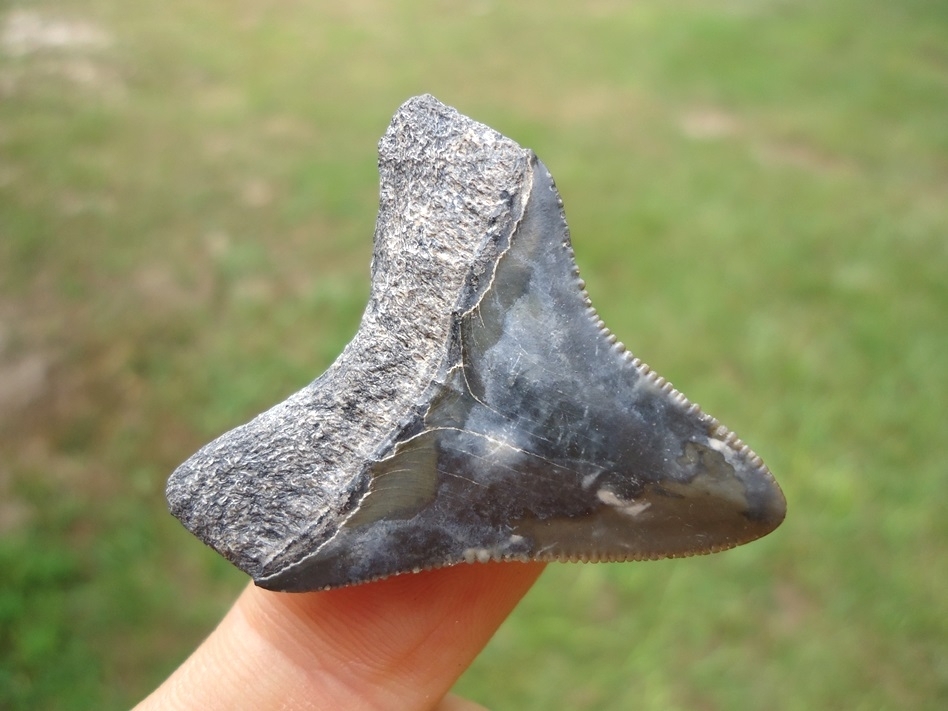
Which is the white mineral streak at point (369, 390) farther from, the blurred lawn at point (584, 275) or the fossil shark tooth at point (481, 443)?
the blurred lawn at point (584, 275)

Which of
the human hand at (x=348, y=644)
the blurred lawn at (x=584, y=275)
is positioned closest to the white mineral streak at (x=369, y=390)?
the human hand at (x=348, y=644)

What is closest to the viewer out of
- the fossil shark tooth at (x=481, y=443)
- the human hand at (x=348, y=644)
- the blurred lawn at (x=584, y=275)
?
the fossil shark tooth at (x=481, y=443)

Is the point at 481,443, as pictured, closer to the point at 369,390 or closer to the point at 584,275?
the point at 369,390

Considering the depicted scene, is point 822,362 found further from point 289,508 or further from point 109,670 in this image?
point 109,670

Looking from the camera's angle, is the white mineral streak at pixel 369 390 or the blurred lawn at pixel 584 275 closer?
the white mineral streak at pixel 369 390

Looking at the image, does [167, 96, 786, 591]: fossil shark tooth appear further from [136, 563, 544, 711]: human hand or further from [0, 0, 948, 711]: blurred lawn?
[0, 0, 948, 711]: blurred lawn

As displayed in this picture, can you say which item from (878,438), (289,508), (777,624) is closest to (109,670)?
(289,508)
